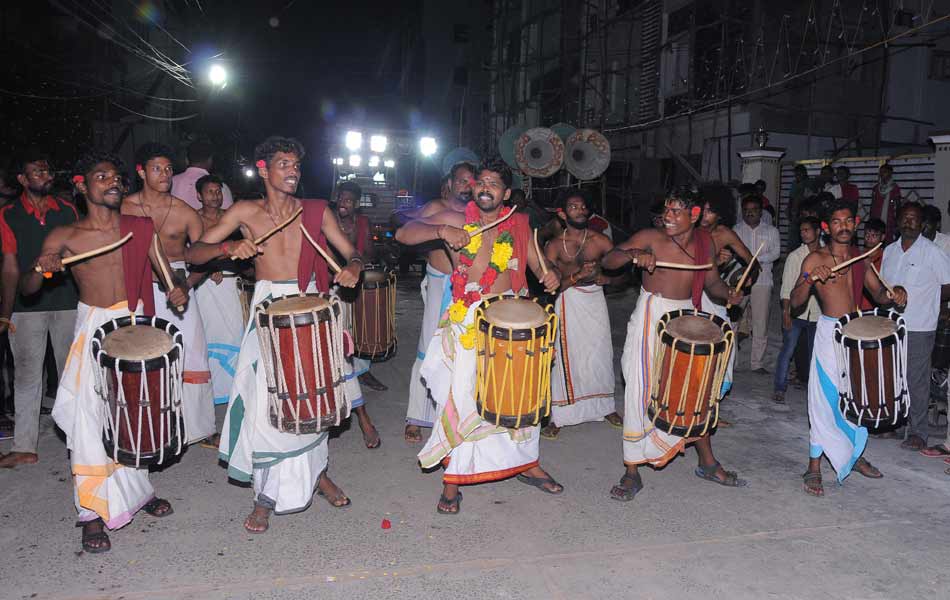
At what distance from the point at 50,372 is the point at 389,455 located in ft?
12.6

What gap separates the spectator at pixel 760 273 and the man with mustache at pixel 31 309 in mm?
6724

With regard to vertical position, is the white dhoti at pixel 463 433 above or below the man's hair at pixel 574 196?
below

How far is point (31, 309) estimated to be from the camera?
17.2 ft

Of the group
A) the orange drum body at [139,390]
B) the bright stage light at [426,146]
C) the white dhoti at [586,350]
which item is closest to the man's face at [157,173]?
the orange drum body at [139,390]

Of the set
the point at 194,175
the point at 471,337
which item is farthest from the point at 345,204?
the point at 471,337

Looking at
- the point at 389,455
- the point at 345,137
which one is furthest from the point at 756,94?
the point at 389,455

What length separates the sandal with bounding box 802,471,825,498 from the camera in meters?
4.82

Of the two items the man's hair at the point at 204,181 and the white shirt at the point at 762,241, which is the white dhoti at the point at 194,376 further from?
the white shirt at the point at 762,241

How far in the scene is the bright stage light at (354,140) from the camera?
20.0 metres

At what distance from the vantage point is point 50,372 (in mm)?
7008

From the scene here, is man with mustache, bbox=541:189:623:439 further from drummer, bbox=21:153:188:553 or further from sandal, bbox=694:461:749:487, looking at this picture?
drummer, bbox=21:153:188:553

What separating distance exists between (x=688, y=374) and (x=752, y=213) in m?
4.28

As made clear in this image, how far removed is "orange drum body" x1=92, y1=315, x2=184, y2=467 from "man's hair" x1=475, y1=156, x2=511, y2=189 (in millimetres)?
2125

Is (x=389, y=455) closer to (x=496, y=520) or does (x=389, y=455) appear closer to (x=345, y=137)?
(x=496, y=520)
